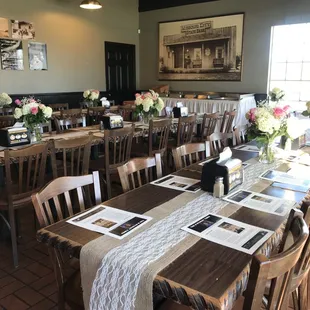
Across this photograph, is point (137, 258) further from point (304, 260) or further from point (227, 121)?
point (227, 121)

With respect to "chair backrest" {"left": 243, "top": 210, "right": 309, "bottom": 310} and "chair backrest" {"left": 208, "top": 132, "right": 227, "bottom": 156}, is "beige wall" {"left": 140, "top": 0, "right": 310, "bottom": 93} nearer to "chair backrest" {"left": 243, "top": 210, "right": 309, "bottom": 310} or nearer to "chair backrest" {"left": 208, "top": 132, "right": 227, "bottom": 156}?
"chair backrest" {"left": 208, "top": 132, "right": 227, "bottom": 156}

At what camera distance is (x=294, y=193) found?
70.6 inches

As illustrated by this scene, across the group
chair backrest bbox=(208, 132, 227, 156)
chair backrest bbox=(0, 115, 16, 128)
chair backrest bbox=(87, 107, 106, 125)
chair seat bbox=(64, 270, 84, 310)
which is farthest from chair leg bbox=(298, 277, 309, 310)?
chair backrest bbox=(87, 107, 106, 125)

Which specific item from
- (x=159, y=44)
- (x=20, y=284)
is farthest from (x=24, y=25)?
(x=20, y=284)

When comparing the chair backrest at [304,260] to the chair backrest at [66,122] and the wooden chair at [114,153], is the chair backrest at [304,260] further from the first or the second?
the chair backrest at [66,122]

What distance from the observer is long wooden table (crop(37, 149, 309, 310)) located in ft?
3.22

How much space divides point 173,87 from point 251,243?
25.4ft

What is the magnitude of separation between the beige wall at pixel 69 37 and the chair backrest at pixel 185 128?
3939 mm

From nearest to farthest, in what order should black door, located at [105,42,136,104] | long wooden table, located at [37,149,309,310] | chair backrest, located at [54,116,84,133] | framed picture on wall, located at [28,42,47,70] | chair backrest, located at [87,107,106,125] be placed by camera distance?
long wooden table, located at [37,149,309,310], chair backrest, located at [54,116,84,133], chair backrest, located at [87,107,106,125], framed picture on wall, located at [28,42,47,70], black door, located at [105,42,136,104]

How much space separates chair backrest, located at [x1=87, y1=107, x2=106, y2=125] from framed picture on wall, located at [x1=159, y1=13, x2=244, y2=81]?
3549 mm

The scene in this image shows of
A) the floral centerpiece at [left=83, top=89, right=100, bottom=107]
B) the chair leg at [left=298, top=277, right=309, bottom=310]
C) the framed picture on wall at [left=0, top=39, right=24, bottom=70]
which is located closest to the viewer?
the chair leg at [left=298, top=277, right=309, bottom=310]

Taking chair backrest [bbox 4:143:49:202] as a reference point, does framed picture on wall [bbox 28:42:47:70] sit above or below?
above

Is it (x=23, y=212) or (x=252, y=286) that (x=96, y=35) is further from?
(x=252, y=286)

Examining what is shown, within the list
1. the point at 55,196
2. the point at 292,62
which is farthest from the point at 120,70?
the point at 55,196
